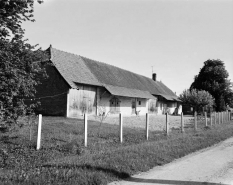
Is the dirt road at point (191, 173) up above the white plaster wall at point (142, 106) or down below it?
below

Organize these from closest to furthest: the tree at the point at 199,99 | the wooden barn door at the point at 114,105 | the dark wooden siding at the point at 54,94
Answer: the dark wooden siding at the point at 54,94
the wooden barn door at the point at 114,105
the tree at the point at 199,99

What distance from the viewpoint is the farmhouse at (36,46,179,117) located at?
69.0ft

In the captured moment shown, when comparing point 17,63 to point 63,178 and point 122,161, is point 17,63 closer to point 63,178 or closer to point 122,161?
point 63,178

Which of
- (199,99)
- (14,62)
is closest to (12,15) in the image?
(14,62)

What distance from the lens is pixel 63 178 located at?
4.80 meters

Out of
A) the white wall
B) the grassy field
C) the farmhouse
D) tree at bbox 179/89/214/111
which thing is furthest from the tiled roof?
tree at bbox 179/89/214/111

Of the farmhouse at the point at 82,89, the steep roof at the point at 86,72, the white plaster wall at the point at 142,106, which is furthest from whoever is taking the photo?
the white plaster wall at the point at 142,106

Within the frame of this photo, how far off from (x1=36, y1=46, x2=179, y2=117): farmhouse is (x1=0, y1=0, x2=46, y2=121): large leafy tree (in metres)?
11.4

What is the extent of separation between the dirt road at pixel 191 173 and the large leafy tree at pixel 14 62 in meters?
2.78

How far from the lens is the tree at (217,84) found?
47.6 meters

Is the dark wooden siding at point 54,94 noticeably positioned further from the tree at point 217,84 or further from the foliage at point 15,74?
the tree at point 217,84

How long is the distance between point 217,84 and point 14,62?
47787 millimetres

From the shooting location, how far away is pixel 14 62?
A: 5332 mm

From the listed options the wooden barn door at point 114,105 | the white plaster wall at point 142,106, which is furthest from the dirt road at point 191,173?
the white plaster wall at point 142,106
